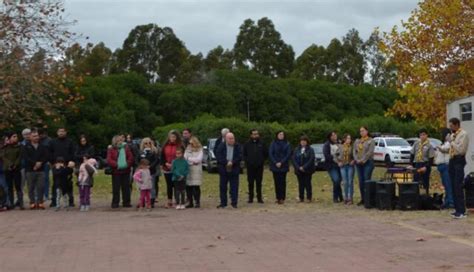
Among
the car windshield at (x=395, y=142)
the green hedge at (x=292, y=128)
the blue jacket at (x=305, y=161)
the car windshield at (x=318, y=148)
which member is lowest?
the blue jacket at (x=305, y=161)

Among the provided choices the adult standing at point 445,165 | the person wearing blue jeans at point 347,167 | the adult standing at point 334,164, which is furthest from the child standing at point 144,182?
the adult standing at point 445,165

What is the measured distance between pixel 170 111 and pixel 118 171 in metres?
54.6

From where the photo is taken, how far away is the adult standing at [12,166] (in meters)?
16.8

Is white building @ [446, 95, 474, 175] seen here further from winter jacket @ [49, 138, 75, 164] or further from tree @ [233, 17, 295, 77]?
tree @ [233, 17, 295, 77]

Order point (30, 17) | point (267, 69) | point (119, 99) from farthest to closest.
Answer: point (267, 69) → point (119, 99) → point (30, 17)

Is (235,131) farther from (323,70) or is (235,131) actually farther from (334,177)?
(323,70)

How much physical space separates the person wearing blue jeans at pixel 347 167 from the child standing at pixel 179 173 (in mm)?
3868

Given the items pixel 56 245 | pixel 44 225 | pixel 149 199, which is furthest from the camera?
pixel 149 199

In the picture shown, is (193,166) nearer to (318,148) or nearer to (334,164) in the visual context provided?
(334,164)

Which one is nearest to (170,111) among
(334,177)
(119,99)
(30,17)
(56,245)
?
(119,99)

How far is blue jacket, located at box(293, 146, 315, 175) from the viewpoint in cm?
1819

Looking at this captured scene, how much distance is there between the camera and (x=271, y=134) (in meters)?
46.1

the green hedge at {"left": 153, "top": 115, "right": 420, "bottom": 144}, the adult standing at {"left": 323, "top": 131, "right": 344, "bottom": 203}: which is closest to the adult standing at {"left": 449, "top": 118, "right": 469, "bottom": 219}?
the adult standing at {"left": 323, "top": 131, "right": 344, "bottom": 203}

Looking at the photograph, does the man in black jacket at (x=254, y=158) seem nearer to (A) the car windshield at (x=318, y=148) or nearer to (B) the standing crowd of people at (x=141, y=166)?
(B) the standing crowd of people at (x=141, y=166)
